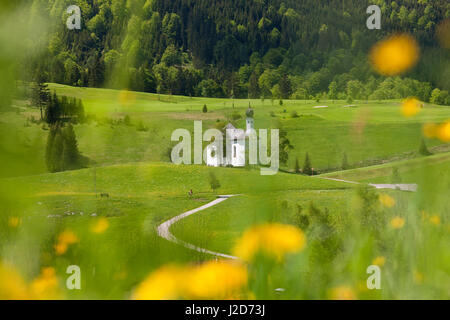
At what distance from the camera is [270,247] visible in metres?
5.72

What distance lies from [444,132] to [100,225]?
85.6 feet

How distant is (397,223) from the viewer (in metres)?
6.59

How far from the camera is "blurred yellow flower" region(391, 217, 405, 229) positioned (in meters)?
6.43

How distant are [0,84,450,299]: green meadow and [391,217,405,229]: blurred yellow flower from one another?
0.31 feet

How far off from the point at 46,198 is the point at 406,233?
18401mm

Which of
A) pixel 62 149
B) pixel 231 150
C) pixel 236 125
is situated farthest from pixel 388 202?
pixel 236 125

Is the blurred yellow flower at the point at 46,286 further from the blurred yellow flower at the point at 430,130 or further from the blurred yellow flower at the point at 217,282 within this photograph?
the blurred yellow flower at the point at 430,130

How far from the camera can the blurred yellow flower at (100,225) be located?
53.9 ft

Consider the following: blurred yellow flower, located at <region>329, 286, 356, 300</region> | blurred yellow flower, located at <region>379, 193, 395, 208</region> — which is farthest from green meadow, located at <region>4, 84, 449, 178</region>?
blurred yellow flower, located at <region>329, 286, 356, 300</region>

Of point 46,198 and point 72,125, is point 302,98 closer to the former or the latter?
point 72,125

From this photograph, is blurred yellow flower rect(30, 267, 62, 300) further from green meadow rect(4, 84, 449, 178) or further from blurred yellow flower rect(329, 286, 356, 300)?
green meadow rect(4, 84, 449, 178)

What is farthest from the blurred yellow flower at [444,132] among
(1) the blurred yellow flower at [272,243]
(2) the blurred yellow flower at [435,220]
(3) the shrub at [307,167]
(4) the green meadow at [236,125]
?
(1) the blurred yellow flower at [272,243]

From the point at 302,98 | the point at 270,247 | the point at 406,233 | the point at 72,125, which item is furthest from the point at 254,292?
the point at 302,98

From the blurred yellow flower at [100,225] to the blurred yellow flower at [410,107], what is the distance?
2365 cm
